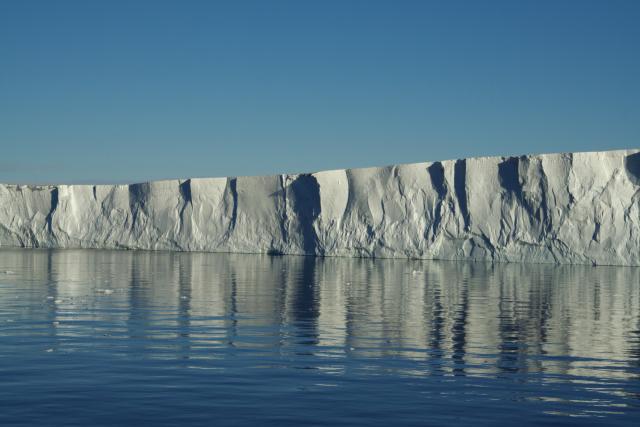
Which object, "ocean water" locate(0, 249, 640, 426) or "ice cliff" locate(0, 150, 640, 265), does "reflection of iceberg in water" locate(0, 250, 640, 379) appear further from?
"ice cliff" locate(0, 150, 640, 265)

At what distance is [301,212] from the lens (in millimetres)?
37500

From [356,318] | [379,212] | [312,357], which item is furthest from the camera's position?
[379,212]

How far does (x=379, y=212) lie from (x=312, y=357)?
27505mm

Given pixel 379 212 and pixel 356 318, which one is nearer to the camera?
pixel 356 318

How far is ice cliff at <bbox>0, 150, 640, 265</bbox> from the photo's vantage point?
3117cm

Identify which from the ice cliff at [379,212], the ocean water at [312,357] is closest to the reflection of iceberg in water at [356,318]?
the ocean water at [312,357]

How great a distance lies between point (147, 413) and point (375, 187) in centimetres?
3063

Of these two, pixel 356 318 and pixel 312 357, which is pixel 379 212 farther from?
pixel 312 357

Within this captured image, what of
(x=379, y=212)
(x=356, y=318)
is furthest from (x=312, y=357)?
(x=379, y=212)

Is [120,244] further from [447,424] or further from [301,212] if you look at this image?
[447,424]

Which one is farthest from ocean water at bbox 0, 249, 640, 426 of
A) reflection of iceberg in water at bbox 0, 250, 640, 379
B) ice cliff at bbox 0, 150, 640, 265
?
ice cliff at bbox 0, 150, 640, 265

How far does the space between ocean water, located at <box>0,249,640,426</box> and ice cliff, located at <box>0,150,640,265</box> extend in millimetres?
15794

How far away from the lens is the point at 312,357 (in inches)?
320

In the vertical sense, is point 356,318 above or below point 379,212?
below
